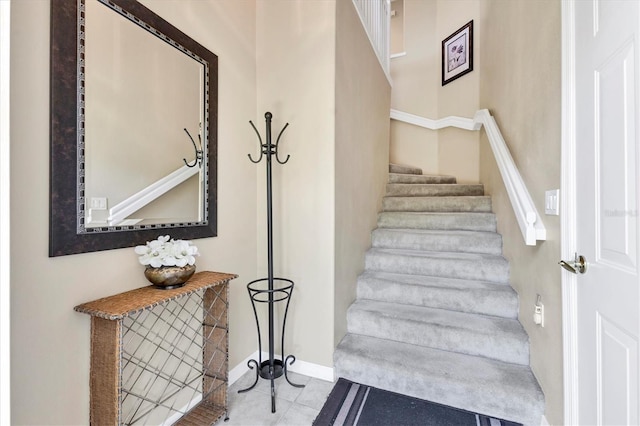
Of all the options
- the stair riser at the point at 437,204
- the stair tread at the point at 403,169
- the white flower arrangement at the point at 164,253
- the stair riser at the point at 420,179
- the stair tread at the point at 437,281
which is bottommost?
the stair tread at the point at 437,281

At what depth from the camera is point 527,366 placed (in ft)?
5.47

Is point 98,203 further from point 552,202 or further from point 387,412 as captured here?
point 552,202

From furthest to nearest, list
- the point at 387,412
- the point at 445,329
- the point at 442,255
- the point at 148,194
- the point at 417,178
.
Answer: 1. the point at 417,178
2. the point at 442,255
3. the point at 445,329
4. the point at 387,412
5. the point at 148,194

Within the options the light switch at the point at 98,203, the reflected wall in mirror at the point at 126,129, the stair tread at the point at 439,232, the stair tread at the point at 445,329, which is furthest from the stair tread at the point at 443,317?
the light switch at the point at 98,203

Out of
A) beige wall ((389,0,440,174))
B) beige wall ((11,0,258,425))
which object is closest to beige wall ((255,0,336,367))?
A: beige wall ((11,0,258,425))

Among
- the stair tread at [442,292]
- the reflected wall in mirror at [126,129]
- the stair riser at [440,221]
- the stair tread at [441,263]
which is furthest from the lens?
the stair riser at [440,221]

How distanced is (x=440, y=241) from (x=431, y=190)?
2.88 ft

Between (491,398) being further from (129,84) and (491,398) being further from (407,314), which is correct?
(129,84)

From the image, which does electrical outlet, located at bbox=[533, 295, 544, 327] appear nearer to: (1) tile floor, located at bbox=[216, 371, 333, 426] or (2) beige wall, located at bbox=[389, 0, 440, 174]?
(1) tile floor, located at bbox=[216, 371, 333, 426]

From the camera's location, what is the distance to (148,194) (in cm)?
134

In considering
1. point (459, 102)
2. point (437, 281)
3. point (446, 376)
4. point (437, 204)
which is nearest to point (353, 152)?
point (437, 281)

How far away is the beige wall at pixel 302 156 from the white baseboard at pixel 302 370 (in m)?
0.04

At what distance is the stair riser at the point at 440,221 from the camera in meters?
2.60

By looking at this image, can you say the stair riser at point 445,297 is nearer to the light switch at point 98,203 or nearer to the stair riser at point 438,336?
the stair riser at point 438,336
